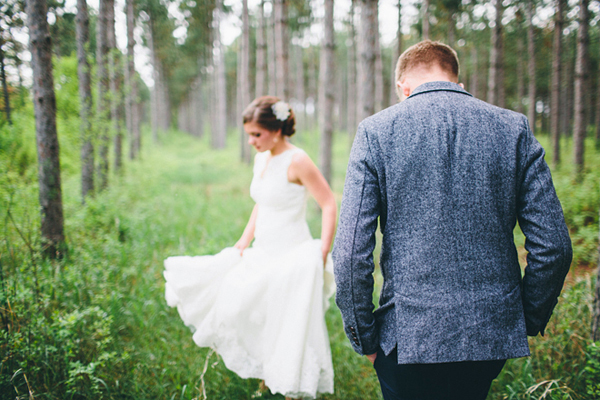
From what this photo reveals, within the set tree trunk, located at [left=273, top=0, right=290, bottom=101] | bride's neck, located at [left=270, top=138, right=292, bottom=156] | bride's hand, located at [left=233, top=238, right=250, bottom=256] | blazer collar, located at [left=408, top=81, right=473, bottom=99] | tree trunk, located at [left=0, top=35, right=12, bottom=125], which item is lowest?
bride's hand, located at [left=233, top=238, right=250, bottom=256]

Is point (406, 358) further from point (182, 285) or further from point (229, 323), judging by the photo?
point (182, 285)

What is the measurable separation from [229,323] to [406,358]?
142 cm

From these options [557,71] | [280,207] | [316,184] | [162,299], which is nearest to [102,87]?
[162,299]

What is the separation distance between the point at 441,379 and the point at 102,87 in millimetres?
8090

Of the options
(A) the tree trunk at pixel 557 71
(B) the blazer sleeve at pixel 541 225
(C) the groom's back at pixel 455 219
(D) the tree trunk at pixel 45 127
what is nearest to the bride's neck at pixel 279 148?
(C) the groom's back at pixel 455 219

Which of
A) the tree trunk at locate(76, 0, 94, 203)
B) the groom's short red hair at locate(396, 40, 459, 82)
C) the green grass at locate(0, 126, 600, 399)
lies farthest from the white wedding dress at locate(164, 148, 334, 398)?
the tree trunk at locate(76, 0, 94, 203)

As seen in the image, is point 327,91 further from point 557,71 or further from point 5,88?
point 557,71

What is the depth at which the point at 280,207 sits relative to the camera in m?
2.54

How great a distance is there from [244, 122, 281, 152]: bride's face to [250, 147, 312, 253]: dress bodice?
12cm

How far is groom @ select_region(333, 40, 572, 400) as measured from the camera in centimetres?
118

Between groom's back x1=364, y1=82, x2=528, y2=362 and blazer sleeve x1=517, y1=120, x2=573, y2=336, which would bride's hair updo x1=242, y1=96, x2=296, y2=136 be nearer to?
groom's back x1=364, y1=82, x2=528, y2=362

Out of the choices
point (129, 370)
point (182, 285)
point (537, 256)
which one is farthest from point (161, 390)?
point (537, 256)

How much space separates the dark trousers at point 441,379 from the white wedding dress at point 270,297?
0.86 meters

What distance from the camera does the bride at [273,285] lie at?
2.12 meters
